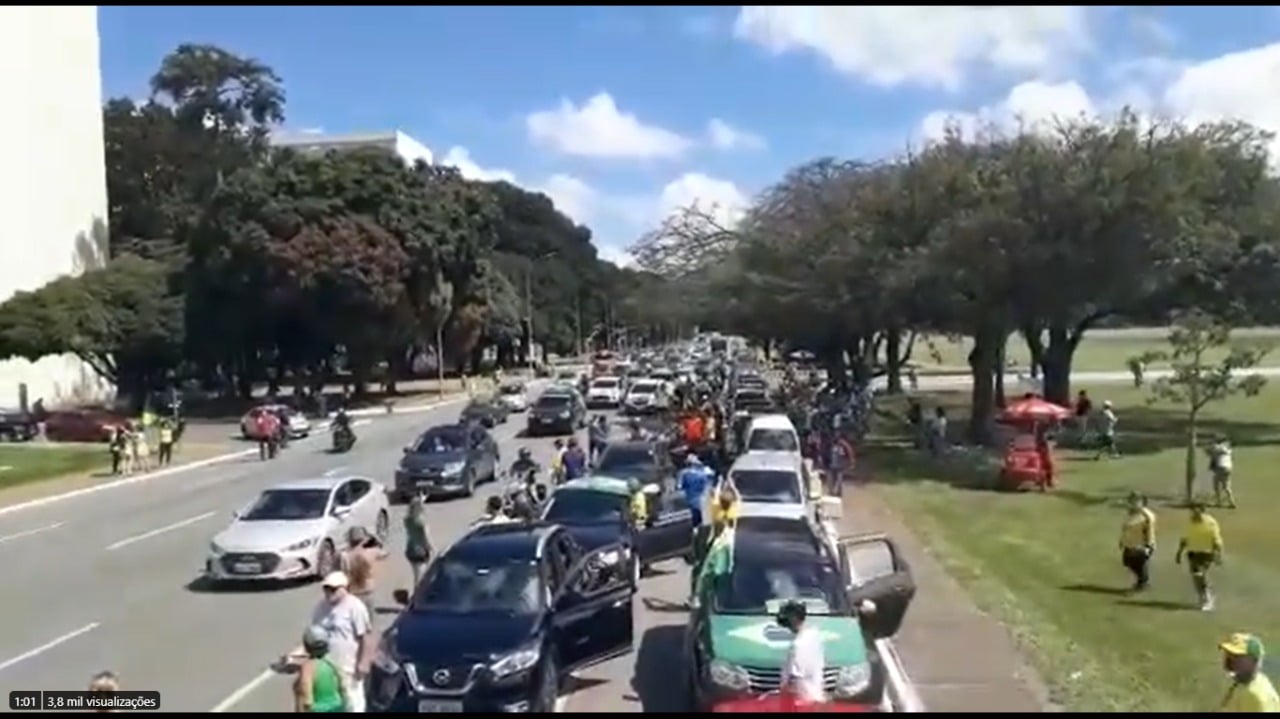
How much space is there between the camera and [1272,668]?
16.8 metres

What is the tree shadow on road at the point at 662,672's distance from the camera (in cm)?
1338

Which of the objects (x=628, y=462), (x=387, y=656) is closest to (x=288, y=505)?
(x=628, y=462)

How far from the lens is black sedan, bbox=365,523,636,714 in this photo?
11.7 meters

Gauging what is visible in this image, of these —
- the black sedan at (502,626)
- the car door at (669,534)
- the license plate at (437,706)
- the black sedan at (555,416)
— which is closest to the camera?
the license plate at (437,706)

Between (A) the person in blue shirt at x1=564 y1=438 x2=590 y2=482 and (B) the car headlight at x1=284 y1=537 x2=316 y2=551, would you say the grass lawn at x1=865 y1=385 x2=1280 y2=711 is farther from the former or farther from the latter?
(B) the car headlight at x1=284 y1=537 x2=316 y2=551

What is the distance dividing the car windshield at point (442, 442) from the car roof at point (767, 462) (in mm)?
6932

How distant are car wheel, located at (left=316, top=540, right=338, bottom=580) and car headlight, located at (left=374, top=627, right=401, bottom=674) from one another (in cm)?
878

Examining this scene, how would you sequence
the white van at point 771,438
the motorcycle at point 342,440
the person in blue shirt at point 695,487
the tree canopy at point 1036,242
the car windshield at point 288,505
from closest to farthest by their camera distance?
the car windshield at point 288,505
the person in blue shirt at point 695,487
the white van at point 771,438
the tree canopy at point 1036,242
the motorcycle at point 342,440

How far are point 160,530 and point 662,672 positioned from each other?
16.2m

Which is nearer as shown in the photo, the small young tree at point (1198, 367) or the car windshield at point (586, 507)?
the car windshield at point (586, 507)

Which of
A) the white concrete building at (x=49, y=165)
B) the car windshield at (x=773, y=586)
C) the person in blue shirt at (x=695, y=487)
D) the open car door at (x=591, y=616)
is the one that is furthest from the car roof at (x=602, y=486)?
the white concrete building at (x=49, y=165)

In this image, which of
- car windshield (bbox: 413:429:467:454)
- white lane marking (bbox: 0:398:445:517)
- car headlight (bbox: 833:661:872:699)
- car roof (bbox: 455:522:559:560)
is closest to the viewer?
car headlight (bbox: 833:661:872:699)

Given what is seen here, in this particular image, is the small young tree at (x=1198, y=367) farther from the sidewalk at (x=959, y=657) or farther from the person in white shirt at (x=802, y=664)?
the person in white shirt at (x=802, y=664)
